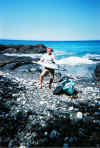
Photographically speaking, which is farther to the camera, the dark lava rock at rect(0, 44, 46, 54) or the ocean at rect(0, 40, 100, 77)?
the dark lava rock at rect(0, 44, 46, 54)

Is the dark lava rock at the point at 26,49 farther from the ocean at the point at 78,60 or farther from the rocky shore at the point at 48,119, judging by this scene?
the rocky shore at the point at 48,119

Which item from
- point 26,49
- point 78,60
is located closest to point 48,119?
point 78,60

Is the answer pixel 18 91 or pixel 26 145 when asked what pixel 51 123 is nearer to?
pixel 26 145

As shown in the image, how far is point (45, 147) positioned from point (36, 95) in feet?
10.3

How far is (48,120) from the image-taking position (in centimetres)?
432

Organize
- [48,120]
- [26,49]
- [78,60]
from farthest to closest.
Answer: [26,49], [78,60], [48,120]

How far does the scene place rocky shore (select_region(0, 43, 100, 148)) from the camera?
347 cm

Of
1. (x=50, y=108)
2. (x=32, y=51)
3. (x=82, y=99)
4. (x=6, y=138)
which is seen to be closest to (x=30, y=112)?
(x=50, y=108)

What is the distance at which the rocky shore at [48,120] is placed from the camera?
11.4ft

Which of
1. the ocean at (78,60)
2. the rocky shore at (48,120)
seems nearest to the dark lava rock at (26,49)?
the ocean at (78,60)

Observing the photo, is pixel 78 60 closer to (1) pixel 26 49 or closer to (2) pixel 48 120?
(1) pixel 26 49

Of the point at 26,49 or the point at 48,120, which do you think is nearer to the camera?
the point at 48,120

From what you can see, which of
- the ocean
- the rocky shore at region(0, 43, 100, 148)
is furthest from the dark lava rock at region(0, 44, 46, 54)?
the rocky shore at region(0, 43, 100, 148)

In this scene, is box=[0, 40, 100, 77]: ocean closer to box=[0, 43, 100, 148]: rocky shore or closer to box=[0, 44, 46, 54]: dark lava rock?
box=[0, 44, 46, 54]: dark lava rock
